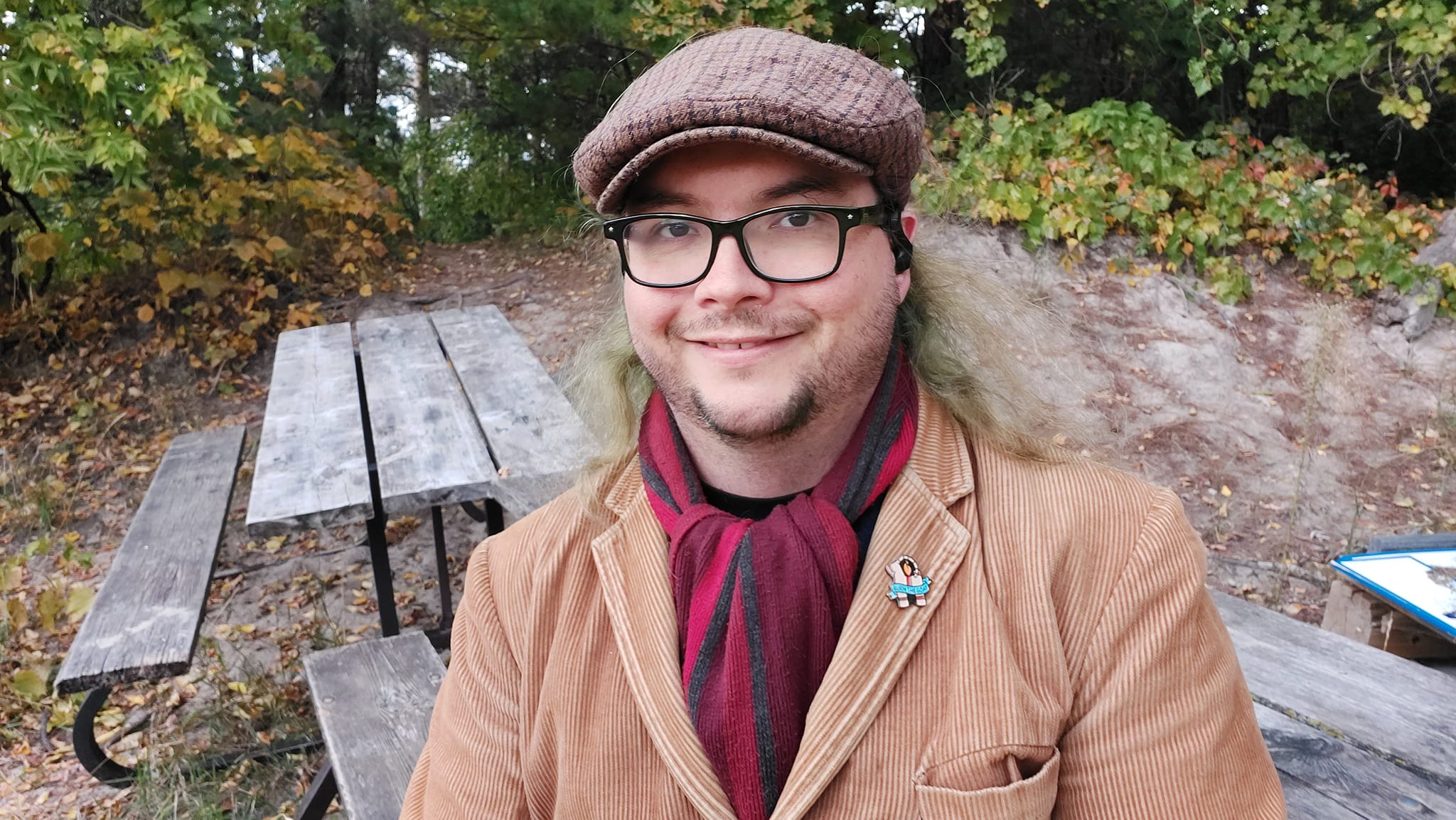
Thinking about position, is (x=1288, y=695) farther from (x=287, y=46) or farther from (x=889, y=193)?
(x=287, y=46)

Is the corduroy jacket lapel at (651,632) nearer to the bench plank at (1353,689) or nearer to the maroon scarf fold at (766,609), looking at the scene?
the maroon scarf fold at (766,609)

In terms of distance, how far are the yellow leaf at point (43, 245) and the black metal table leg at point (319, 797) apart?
4891 millimetres

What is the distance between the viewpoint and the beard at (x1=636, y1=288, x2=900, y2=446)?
1.31 meters

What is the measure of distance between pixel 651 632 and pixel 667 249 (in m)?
0.52

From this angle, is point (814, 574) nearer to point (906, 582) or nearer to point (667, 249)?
point (906, 582)

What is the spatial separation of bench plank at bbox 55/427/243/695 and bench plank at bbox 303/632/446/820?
34cm

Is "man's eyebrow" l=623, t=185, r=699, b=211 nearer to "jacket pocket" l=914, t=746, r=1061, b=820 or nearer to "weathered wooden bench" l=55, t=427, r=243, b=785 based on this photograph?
"jacket pocket" l=914, t=746, r=1061, b=820

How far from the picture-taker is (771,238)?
1.30 metres

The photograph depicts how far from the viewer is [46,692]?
134 inches

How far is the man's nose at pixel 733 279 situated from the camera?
1.29 metres

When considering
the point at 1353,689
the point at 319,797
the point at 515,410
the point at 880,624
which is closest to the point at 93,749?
the point at 319,797

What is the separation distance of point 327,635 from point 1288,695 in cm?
307

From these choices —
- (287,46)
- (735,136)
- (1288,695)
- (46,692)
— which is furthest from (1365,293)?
(287,46)

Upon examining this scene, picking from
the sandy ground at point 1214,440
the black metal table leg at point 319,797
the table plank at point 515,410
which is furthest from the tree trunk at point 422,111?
the black metal table leg at point 319,797
